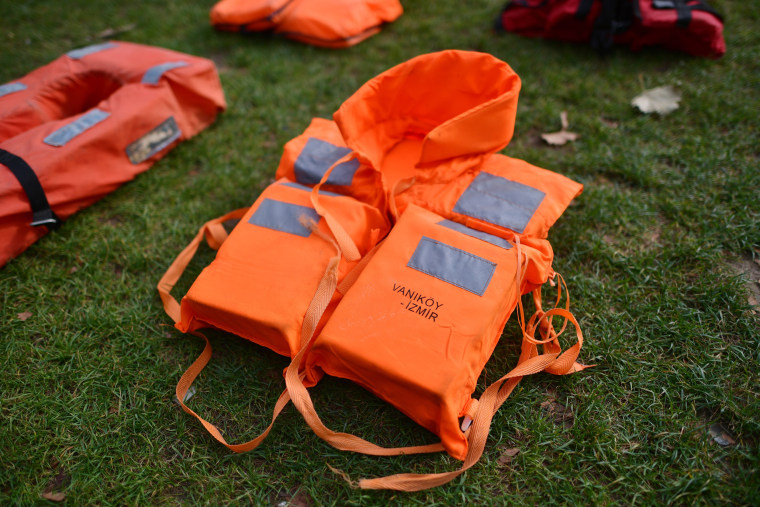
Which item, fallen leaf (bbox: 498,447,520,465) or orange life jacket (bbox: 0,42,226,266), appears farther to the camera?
orange life jacket (bbox: 0,42,226,266)

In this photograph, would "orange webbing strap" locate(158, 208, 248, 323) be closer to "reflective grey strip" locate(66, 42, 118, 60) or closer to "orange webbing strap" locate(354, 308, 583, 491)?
"orange webbing strap" locate(354, 308, 583, 491)

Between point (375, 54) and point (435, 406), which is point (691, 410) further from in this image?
point (375, 54)

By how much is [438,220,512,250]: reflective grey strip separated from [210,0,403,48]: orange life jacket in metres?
2.65

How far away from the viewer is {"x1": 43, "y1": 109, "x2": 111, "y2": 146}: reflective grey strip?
9.46ft

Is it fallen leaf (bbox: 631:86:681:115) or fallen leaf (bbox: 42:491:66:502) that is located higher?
fallen leaf (bbox: 631:86:681:115)

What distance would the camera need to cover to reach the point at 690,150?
314 centimetres

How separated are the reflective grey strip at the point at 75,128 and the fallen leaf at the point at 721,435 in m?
3.71

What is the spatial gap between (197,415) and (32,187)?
5.60 ft

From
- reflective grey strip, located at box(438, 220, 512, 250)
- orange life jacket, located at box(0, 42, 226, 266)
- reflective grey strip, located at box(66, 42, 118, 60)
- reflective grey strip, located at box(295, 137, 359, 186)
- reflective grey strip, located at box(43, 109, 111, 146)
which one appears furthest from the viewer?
reflective grey strip, located at box(66, 42, 118, 60)

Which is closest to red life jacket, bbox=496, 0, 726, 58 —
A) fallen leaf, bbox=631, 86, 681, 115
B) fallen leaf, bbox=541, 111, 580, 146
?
fallen leaf, bbox=631, 86, 681, 115

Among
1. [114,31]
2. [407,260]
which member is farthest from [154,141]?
[114,31]

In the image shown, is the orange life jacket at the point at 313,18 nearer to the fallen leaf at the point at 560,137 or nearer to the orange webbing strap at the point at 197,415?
the fallen leaf at the point at 560,137

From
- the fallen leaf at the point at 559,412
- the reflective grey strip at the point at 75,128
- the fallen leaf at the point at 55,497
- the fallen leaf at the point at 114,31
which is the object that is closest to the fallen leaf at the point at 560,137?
the fallen leaf at the point at 559,412

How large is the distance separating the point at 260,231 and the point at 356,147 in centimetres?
68
